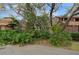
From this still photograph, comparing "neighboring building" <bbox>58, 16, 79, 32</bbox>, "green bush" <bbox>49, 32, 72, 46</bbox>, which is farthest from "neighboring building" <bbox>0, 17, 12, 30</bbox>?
"neighboring building" <bbox>58, 16, 79, 32</bbox>

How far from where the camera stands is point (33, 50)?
53.8 feet

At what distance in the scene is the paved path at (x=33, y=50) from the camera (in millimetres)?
16375

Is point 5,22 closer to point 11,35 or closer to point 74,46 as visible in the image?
point 11,35

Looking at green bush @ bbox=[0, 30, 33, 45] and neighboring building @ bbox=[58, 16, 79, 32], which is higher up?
neighboring building @ bbox=[58, 16, 79, 32]

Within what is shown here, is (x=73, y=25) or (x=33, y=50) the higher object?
(x=73, y=25)

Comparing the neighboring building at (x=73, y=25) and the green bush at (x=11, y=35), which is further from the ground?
the neighboring building at (x=73, y=25)

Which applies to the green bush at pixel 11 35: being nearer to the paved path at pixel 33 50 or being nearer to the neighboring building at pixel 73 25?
the paved path at pixel 33 50

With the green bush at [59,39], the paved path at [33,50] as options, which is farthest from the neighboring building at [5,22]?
the green bush at [59,39]

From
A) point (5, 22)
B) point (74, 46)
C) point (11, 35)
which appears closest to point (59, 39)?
point (74, 46)

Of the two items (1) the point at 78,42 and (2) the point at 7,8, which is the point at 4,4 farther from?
(1) the point at 78,42

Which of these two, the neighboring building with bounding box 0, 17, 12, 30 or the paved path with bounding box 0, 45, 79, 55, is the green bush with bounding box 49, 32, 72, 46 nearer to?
the paved path with bounding box 0, 45, 79, 55

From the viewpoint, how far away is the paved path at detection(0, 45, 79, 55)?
16375 mm

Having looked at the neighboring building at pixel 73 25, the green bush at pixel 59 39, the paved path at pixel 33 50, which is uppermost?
the neighboring building at pixel 73 25

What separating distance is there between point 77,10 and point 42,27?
1.64 ft
